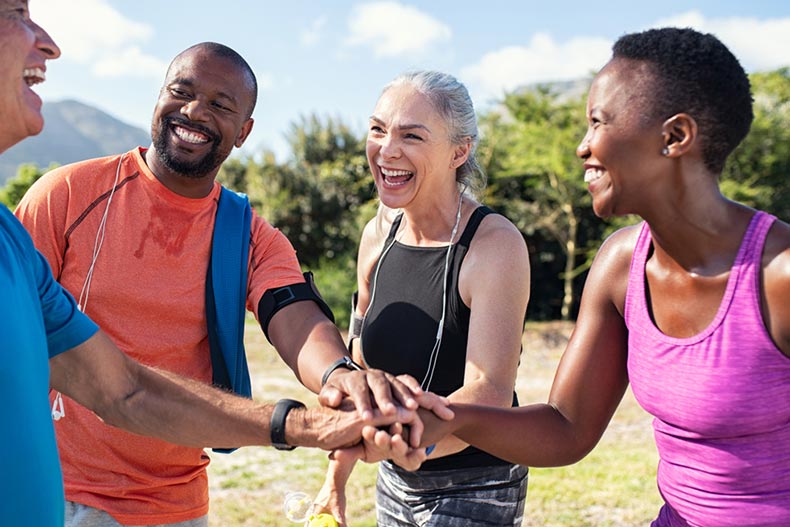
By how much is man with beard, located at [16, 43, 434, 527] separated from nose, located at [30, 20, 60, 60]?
88 cm

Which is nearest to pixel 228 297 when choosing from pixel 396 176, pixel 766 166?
pixel 396 176

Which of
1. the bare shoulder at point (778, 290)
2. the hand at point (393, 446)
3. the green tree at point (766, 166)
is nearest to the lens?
the bare shoulder at point (778, 290)

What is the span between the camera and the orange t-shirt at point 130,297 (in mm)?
2926

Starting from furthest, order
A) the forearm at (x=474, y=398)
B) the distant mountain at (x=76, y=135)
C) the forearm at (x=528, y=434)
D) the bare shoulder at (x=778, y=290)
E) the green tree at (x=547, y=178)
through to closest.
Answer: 1. the distant mountain at (x=76, y=135)
2. the green tree at (x=547, y=178)
3. the forearm at (x=474, y=398)
4. the forearm at (x=528, y=434)
5. the bare shoulder at (x=778, y=290)

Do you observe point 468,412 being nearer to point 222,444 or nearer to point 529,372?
point 222,444

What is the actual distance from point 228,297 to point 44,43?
1.18m

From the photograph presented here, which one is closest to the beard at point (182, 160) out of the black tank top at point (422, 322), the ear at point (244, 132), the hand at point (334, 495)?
the ear at point (244, 132)

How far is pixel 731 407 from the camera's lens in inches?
82.6

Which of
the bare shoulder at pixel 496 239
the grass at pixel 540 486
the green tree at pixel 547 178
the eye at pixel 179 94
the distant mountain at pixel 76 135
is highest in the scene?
the distant mountain at pixel 76 135

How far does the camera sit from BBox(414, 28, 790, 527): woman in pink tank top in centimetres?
208

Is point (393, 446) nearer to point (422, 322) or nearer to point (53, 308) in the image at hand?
point (422, 322)

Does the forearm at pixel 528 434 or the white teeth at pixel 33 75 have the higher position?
the white teeth at pixel 33 75

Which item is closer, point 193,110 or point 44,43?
point 44,43

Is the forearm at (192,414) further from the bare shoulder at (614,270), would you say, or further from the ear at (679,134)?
the ear at (679,134)
